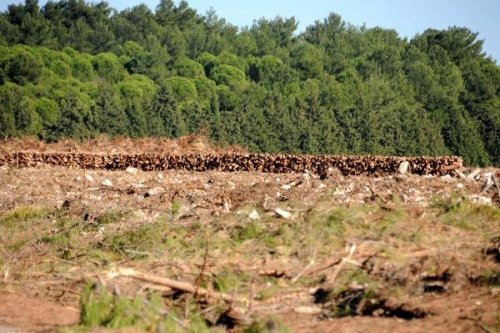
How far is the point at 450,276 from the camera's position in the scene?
27.2ft

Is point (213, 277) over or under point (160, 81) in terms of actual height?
under

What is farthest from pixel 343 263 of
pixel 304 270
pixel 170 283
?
pixel 170 283

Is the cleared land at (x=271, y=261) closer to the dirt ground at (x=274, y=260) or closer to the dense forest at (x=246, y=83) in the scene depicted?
the dirt ground at (x=274, y=260)

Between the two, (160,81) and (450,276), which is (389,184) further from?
→ (160,81)

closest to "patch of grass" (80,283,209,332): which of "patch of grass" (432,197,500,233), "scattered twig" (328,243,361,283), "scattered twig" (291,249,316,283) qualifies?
"scattered twig" (291,249,316,283)

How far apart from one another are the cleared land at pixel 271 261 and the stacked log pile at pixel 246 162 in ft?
16.4

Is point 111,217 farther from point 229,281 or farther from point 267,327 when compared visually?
point 267,327

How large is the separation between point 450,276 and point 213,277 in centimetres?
276

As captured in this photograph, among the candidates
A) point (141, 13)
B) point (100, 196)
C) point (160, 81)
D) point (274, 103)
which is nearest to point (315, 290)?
point (100, 196)

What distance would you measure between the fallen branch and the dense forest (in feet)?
116

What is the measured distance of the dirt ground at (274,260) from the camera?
780cm

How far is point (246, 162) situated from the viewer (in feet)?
83.2

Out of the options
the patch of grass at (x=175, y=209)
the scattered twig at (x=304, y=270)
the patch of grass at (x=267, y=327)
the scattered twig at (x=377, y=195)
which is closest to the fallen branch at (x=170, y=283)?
the scattered twig at (x=304, y=270)

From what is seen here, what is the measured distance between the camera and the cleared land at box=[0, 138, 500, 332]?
25.6 ft
